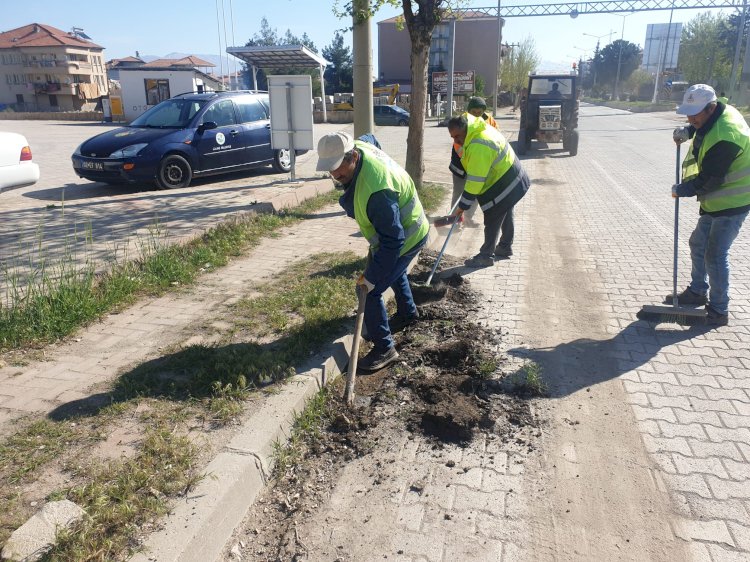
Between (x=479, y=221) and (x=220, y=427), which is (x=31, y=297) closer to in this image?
(x=220, y=427)

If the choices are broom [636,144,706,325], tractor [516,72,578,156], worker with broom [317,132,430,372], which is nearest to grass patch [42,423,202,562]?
worker with broom [317,132,430,372]

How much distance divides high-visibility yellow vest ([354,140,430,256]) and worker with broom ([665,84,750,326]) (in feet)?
7.13

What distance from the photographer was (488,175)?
6016mm

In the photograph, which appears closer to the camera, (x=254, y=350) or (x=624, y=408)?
(x=624, y=408)

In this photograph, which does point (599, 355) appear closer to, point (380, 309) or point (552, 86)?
point (380, 309)

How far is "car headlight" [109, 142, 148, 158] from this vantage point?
32.8 feet

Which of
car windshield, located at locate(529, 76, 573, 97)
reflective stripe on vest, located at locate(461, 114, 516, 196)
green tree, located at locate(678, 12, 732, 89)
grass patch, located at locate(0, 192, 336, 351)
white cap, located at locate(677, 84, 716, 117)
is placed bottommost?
grass patch, located at locate(0, 192, 336, 351)

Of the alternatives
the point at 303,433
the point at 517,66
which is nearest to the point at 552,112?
the point at 303,433

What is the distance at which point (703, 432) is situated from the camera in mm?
3320

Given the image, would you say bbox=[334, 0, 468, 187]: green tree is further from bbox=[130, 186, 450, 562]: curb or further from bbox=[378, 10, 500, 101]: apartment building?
bbox=[378, 10, 500, 101]: apartment building

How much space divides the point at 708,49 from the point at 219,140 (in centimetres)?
5973

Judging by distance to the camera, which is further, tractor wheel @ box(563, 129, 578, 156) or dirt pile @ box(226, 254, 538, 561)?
tractor wheel @ box(563, 129, 578, 156)

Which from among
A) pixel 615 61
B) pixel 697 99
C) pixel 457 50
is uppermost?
pixel 615 61

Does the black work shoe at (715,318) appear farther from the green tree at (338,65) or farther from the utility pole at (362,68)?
the green tree at (338,65)
